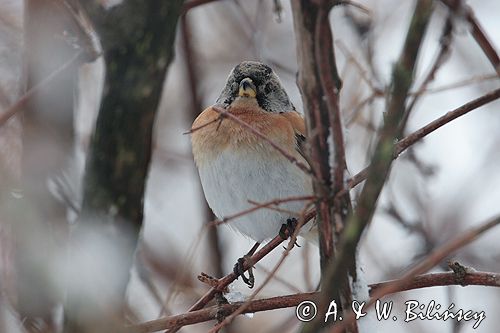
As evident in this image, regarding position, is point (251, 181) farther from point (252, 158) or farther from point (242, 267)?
point (242, 267)

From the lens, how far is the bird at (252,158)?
12.0ft

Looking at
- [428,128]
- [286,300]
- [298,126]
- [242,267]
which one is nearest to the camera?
[428,128]

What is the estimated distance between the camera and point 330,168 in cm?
189

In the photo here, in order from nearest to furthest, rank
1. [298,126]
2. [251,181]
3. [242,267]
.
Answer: [242,267] < [251,181] < [298,126]

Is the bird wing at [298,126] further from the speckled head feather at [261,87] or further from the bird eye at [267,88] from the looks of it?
the bird eye at [267,88]

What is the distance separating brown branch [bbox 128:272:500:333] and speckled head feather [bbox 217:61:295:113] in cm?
171

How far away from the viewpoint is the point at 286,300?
2500mm

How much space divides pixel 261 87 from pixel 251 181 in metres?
0.72

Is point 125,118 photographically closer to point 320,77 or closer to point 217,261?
point 320,77

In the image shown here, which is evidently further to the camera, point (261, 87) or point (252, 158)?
point (261, 87)

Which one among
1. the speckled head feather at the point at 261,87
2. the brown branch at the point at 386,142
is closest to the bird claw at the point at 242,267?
the speckled head feather at the point at 261,87

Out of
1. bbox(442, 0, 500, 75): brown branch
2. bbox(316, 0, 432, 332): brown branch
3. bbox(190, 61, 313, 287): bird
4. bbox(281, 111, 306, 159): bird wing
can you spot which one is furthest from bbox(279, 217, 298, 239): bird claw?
bbox(316, 0, 432, 332): brown branch

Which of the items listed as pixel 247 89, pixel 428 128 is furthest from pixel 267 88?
pixel 428 128

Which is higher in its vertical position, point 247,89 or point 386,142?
point 247,89
